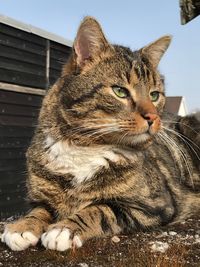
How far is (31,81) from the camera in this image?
40.3ft

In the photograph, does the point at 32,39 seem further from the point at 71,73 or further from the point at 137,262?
the point at 137,262

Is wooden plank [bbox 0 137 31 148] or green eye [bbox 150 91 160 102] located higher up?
green eye [bbox 150 91 160 102]

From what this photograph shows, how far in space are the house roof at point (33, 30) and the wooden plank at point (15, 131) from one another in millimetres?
2454

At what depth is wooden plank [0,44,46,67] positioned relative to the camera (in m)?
11.3

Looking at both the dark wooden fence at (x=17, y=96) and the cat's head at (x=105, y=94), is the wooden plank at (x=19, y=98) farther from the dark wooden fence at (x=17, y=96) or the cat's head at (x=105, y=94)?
the cat's head at (x=105, y=94)

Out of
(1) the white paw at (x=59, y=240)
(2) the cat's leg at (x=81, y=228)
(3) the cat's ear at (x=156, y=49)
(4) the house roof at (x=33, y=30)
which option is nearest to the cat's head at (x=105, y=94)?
(3) the cat's ear at (x=156, y=49)

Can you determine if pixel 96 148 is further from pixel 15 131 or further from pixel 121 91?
pixel 15 131

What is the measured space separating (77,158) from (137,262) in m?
1.22

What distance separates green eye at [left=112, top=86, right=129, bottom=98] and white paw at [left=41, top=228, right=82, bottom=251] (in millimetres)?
1277

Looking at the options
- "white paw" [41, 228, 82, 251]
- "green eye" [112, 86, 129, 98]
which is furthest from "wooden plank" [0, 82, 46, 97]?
"white paw" [41, 228, 82, 251]

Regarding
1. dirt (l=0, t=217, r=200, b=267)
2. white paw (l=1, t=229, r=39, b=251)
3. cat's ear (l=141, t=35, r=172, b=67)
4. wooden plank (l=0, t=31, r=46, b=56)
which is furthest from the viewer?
wooden plank (l=0, t=31, r=46, b=56)

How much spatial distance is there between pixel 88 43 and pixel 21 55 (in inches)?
307

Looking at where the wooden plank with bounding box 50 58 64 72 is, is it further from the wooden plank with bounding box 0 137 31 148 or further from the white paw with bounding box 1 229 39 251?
the white paw with bounding box 1 229 39 251

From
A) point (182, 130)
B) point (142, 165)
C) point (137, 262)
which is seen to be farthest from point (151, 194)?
point (182, 130)
